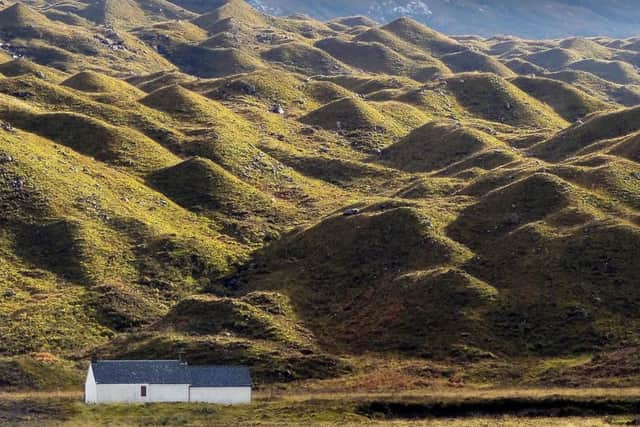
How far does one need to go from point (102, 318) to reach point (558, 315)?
47474 mm

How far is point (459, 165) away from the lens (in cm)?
16475

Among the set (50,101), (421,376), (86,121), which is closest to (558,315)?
(421,376)

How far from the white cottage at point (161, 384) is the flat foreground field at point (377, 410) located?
1.46 m

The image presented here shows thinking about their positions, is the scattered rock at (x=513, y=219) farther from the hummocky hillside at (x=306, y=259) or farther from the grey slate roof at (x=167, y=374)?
the grey slate roof at (x=167, y=374)

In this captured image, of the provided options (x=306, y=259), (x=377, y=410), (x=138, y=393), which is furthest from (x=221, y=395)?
(x=306, y=259)

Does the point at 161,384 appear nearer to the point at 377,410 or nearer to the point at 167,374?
the point at 167,374

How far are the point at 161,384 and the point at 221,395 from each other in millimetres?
5123

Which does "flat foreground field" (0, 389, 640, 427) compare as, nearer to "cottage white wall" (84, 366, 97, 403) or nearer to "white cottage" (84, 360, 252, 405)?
"cottage white wall" (84, 366, 97, 403)

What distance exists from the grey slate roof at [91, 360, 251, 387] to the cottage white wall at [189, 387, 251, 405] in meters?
0.33

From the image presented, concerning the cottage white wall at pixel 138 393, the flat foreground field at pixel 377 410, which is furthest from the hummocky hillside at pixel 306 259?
the cottage white wall at pixel 138 393

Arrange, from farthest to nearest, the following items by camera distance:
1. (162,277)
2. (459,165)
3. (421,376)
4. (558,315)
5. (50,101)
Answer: (50,101) < (459,165) < (162,277) < (558,315) < (421,376)

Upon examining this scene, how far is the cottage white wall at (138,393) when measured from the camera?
77312 mm

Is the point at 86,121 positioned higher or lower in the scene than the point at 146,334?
higher

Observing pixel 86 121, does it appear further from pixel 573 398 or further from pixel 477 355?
pixel 573 398
